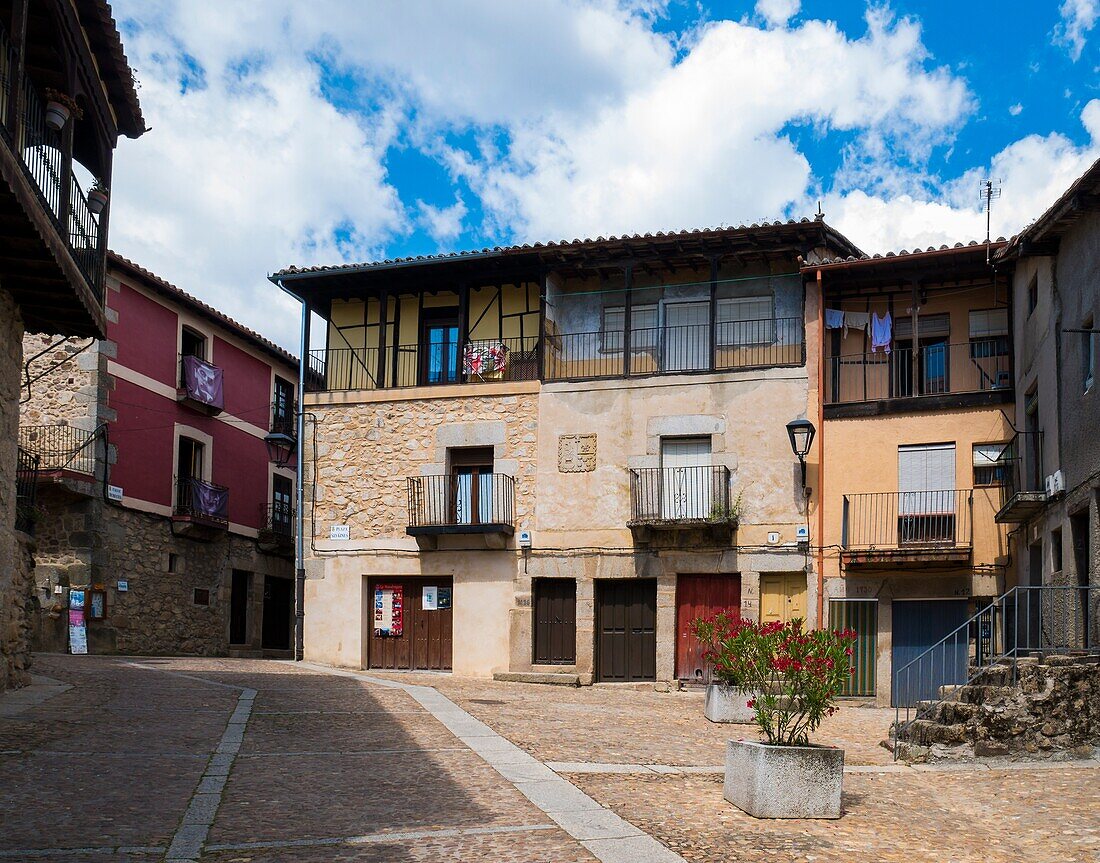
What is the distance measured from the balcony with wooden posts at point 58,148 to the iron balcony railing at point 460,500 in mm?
8952

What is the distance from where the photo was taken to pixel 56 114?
520 inches

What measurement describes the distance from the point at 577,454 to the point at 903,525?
599 cm

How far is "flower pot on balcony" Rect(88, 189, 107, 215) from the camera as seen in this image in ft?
48.3

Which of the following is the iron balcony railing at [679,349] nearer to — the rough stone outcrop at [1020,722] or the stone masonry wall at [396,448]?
the stone masonry wall at [396,448]

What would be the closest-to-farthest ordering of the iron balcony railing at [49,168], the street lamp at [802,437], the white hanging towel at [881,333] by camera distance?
1. the iron balcony railing at [49,168]
2. the street lamp at [802,437]
3. the white hanging towel at [881,333]

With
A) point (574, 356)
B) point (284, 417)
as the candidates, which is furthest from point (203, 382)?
point (574, 356)

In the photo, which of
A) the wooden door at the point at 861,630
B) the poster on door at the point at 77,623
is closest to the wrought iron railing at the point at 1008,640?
the wooden door at the point at 861,630

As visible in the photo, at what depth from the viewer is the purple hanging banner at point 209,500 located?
90.7 ft

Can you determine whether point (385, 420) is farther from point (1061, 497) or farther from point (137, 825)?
point (137, 825)

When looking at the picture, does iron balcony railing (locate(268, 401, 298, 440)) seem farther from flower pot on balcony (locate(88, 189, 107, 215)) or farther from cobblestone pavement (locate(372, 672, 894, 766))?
flower pot on balcony (locate(88, 189, 107, 215))

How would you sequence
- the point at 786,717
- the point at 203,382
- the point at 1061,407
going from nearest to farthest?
1. the point at 786,717
2. the point at 1061,407
3. the point at 203,382

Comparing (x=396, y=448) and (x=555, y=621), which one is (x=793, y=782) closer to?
(x=555, y=621)

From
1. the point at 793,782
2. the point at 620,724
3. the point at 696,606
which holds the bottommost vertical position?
the point at 620,724

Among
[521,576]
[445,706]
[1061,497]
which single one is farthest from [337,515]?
[1061,497]
